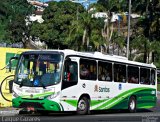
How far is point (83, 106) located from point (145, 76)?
7173 mm

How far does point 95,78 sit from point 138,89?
496 cm

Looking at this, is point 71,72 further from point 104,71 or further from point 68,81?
point 104,71

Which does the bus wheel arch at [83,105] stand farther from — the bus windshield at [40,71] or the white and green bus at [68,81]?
the bus windshield at [40,71]

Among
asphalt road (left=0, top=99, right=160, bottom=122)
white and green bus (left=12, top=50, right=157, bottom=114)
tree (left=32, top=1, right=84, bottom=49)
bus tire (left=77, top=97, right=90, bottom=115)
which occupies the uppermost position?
tree (left=32, top=1, right=84, bottom=49)

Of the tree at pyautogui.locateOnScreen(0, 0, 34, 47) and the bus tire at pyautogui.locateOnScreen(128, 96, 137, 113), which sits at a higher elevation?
the tree at pyautogui.locateOnScreen(0, 0, 34, 47)

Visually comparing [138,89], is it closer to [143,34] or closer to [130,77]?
[130,77]

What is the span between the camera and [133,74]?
24.8 m

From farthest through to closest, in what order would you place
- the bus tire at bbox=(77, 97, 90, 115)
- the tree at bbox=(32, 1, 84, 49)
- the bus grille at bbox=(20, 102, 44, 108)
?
the tree at bbox=(32, 1, 84, 49) < the bus tire at bbox=(77, 97, 90, 115) < the bus grille at bbox=(20, 102, 44, 108)

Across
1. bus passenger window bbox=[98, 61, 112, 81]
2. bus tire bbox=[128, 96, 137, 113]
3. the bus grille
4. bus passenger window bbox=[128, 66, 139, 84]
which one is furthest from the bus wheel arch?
bus tire bbox=[128, 96, 137, 113]

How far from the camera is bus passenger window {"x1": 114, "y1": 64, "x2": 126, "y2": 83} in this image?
22.9m

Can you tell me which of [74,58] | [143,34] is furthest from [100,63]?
[143,34]

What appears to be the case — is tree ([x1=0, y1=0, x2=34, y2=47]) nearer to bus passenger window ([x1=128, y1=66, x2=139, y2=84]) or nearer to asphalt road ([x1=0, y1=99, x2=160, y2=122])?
bus passenger window ([x1=128, y1=66, x2=139, y2=84])

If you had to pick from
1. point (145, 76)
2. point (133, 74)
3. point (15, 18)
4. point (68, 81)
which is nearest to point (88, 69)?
point (68, 81)

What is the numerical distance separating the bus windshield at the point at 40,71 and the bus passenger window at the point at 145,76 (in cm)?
809
